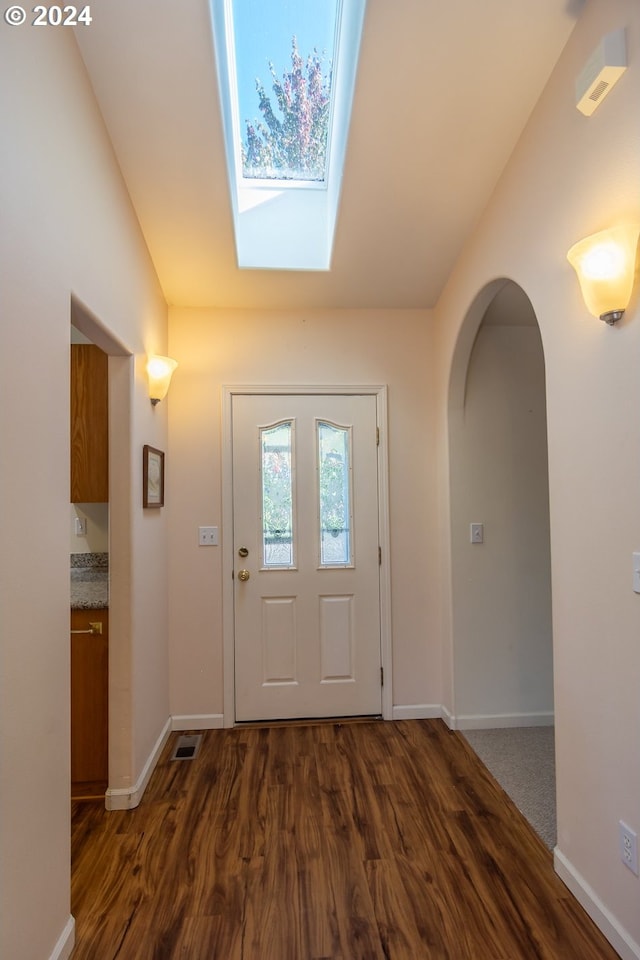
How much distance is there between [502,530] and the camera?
271 cm

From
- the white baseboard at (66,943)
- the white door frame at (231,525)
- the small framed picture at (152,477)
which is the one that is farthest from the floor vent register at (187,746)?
the small framed picture at (152,477)

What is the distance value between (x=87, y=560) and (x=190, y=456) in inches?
32.3

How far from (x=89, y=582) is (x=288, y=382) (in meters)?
1.57

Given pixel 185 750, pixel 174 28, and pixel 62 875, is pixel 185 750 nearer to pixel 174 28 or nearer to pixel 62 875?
pixel 62 875

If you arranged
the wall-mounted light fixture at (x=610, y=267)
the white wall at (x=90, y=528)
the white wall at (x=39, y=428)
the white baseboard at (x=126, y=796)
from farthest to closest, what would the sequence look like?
the white wall at (x=90, y=528) → the white baseboard at (x=126, y=796) → the wall-mounted light fixture at (x=610, y=267) → the white wall at (x=39, y=428)

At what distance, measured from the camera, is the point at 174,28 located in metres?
1.49

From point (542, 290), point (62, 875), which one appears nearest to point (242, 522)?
point (62, 875)

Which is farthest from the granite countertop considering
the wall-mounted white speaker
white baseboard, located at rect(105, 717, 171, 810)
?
the wall-mounted white speaker

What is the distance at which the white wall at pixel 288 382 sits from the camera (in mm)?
2723

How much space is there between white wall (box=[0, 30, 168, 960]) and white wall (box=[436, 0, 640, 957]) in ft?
5.33

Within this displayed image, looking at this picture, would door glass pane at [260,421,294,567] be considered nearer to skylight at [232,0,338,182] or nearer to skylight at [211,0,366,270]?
skylight at [211,0,366,270]

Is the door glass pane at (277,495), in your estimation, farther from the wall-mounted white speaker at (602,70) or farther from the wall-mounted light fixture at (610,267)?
the wall-mounted white speaker at (602,70)

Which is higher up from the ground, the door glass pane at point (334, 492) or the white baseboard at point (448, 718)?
the door glass pane at point (334, 492)

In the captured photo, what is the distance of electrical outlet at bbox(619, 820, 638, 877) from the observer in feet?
4.17
